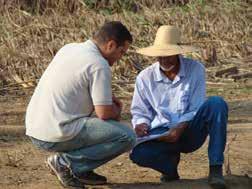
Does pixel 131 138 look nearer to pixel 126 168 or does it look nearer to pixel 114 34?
pixel 114 34

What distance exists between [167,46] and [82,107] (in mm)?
795

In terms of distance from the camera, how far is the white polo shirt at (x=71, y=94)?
4.91m

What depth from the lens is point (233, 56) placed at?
11820 millimetres

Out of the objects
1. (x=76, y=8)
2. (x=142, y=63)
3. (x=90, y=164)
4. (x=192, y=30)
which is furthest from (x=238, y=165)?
(x=76, y=8)

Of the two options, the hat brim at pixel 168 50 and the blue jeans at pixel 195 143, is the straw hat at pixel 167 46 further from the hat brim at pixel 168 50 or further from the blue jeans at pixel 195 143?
the blue jeans at pixel 195 143

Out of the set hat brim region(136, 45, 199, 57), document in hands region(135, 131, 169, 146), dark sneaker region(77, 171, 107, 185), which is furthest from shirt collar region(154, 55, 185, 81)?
dark sneaker region(77, 171, 107, 185)

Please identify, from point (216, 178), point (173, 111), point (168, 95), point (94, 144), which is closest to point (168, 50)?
point (168, 95)

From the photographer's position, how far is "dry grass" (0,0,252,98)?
10641mm

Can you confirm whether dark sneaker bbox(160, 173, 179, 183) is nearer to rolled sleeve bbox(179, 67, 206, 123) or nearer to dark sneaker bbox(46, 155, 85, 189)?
rolled sleeve bbox(179, 67, 206, 123)

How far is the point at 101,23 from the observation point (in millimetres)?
13453

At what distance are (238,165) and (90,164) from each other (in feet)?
4.99

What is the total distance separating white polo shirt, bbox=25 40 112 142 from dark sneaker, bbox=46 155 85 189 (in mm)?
215

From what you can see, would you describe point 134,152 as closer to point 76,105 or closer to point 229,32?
point 76,105

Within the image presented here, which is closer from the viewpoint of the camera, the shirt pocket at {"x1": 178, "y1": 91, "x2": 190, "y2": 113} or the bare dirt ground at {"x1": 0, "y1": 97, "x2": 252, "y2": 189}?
the shirt pocket at {"x1": 178, "y1": 91, "x2": 190, "y2": 113}
